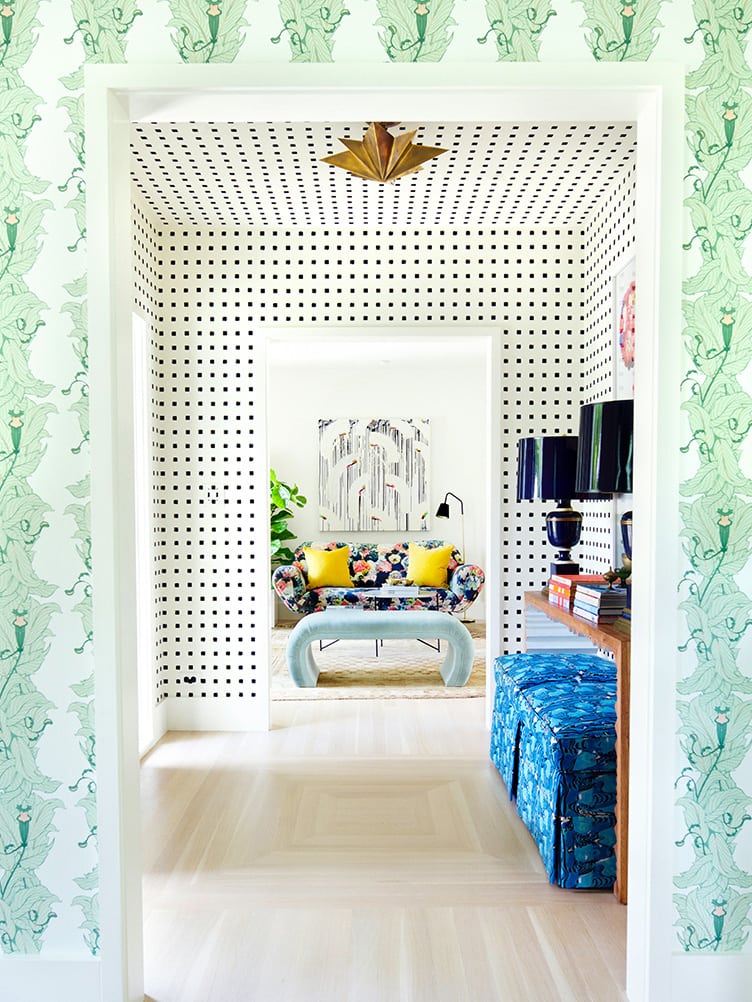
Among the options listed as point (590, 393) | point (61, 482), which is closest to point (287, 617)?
point (590, 393)

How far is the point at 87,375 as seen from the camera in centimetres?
190

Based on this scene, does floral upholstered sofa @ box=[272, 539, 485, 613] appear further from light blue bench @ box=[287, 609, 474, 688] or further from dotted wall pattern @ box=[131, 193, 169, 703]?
dotted wall pattern @ box=[131, 193, 169, 703]

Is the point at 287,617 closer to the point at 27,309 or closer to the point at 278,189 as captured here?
the point at 278,189

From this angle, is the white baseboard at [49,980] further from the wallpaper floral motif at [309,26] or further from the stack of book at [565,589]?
the wallpaper floral motif at [309,26]

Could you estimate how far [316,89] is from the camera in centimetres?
183

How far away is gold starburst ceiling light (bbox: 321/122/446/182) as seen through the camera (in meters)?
3.07

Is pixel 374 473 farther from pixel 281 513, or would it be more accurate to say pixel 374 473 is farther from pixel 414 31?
pixel 414 31

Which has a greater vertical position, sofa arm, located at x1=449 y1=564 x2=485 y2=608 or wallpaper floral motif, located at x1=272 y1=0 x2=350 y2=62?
wallpaper floral motif, located at x1=272 y1=0 x2=350 y2=62

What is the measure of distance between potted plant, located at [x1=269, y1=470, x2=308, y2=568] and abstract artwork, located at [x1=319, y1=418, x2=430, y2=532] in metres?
0.35

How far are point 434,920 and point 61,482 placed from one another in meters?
1.79

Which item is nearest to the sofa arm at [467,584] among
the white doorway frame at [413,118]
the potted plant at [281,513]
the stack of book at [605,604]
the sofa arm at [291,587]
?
the sofa arm at [291,587]

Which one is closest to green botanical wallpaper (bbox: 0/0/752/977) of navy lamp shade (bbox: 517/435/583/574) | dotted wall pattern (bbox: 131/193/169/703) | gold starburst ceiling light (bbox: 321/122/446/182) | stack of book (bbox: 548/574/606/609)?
stack of book (bbox: 548/574/606/609)

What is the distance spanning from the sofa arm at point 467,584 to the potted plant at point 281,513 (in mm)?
1858

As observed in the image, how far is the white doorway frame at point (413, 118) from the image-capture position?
1.83 meters
